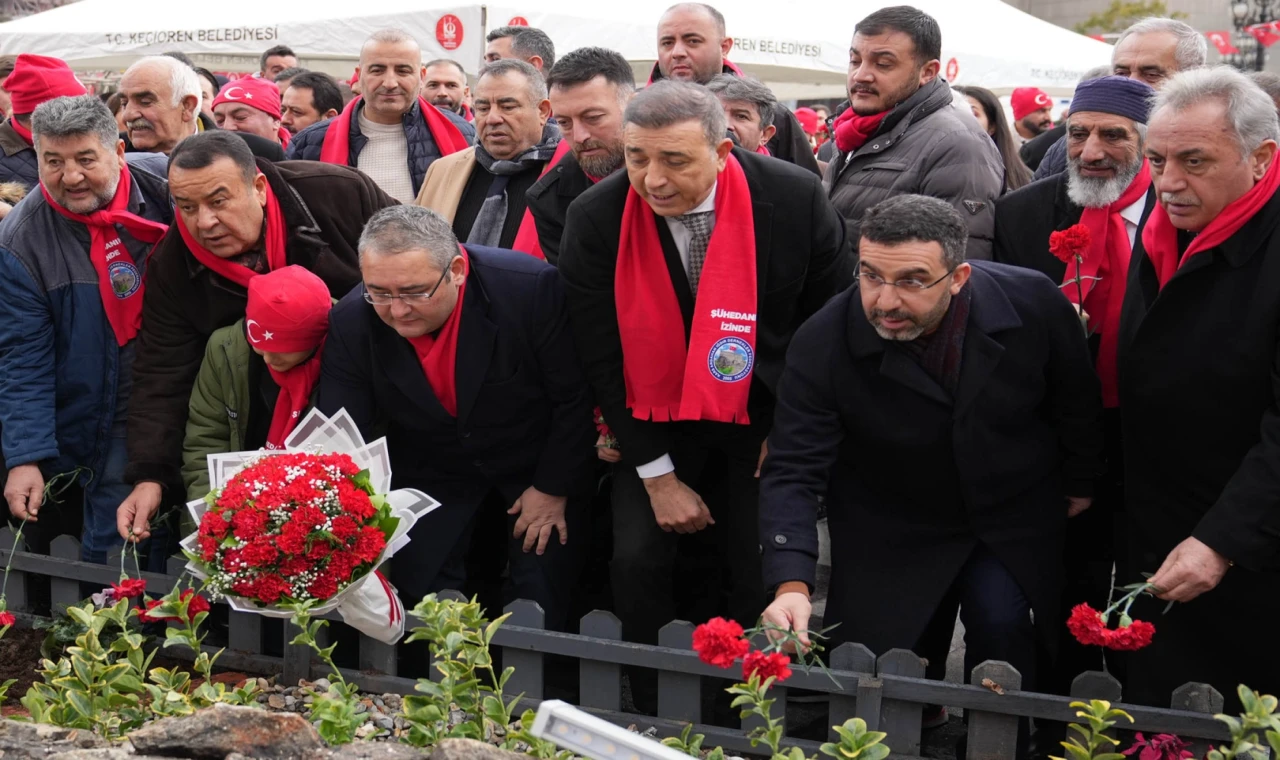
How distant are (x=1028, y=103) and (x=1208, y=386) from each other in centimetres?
694

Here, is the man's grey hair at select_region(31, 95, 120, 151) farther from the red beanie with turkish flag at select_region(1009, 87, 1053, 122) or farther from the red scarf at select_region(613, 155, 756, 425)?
the red beanie with turkish flag at select_region(1009, 87, 1053, 122)

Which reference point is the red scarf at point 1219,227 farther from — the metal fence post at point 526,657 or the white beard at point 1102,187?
the metal fence post at point 526,657

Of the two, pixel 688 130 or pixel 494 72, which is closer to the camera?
pixel 688 130

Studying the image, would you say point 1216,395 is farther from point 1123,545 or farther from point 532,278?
point 532,278

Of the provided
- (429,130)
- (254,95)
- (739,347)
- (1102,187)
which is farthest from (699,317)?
(254,95)

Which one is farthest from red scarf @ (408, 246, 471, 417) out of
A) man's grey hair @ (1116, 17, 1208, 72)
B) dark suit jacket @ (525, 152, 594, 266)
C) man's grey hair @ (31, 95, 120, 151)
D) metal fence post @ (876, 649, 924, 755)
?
man's grey hair @ (1116, 17, 1208, 72)

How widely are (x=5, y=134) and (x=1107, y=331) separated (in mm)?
4965

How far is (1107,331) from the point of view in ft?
13.2

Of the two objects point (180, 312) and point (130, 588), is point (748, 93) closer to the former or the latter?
point (180, 312)

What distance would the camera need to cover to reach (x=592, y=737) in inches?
85.0

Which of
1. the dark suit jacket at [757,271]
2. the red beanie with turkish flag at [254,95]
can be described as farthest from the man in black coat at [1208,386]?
the red beanie with turkish flag at [254,95]

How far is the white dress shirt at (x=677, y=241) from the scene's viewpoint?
411 centimetres

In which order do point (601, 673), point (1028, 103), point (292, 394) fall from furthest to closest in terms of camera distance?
1. point (1028, 103)
2. point (292, 394)
3. point (601, 673)

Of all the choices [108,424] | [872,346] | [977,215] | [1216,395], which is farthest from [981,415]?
[108,424]
